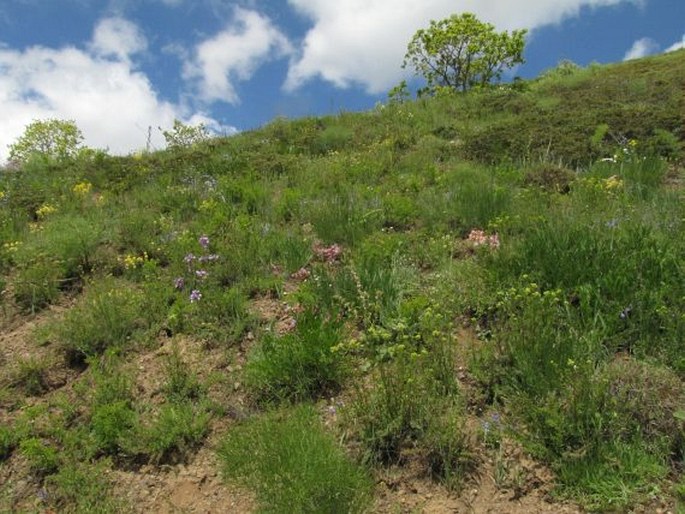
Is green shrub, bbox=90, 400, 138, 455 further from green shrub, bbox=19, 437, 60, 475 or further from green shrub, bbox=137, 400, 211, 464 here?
green shrub, bbox=19, 437, 60, 475

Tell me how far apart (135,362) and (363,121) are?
8522 millimetres

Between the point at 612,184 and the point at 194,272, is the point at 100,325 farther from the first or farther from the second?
the point at 612,184

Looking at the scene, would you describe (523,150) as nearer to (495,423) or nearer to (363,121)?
(363,121)

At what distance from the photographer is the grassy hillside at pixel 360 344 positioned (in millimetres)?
3307

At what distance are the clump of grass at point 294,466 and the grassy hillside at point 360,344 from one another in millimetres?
14

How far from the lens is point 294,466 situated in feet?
10.6

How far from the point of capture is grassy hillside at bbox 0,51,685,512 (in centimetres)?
331

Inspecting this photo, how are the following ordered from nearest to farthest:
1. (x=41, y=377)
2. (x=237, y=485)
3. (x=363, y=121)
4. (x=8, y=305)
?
(x=237, y=485), (x=41, y=377), (x=8, y=305), (x=363, y=121)

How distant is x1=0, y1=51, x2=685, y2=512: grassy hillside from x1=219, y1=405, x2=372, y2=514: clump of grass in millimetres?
14

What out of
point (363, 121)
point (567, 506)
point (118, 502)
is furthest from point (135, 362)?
point (363, 121)

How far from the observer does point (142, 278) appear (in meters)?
6.05

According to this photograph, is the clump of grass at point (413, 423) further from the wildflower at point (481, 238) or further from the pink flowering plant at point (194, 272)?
the pink flowering plant at point (194, 272)

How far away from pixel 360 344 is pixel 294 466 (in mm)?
1022

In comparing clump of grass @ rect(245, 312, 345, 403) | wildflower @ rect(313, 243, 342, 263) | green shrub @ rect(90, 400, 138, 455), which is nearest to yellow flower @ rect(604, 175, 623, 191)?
wildflower @ rect(313, 243, 342, 263)
